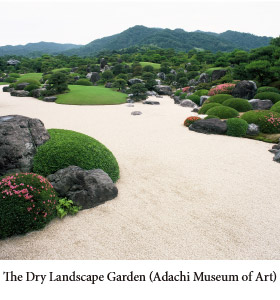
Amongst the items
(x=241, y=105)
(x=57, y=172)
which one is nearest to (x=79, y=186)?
(x=57, y=172)

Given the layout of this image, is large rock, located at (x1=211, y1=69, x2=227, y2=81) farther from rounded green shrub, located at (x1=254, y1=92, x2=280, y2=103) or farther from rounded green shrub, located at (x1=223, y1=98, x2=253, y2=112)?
rounded green shrub, located at (x1=223, y1=98, x2=253, y2=112)

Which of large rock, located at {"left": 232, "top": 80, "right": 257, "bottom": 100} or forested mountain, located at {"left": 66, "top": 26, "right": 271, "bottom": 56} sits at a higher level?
forested mountain, located at {"left": 66, "top": 26, "right": 271, "bottom": 56}

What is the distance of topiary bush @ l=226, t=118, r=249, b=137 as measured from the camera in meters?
11.7

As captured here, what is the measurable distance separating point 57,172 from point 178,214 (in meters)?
3.17

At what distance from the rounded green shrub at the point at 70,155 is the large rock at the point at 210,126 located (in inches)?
295

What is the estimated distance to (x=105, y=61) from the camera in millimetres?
56500

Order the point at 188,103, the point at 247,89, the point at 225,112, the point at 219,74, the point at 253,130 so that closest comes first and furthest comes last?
the point at 253,130 → the point at 225,112 → the point at 247,89 → the point at 188,103 → the point at 219,74

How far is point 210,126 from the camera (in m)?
12.2

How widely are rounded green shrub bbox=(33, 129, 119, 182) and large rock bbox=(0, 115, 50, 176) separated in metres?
0.21

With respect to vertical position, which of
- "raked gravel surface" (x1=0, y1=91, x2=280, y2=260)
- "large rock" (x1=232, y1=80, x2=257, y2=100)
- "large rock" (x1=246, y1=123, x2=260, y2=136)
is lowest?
"raked gravel surface" (x1=0, y1=91, x2=280, y2=260)

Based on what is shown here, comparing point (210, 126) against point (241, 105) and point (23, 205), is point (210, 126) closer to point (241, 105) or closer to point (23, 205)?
point (241, 105)

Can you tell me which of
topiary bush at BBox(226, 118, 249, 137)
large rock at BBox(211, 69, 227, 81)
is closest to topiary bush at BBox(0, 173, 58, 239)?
topiary bush at BBox(226, 118, 249, 137)

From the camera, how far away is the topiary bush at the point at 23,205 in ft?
13.1

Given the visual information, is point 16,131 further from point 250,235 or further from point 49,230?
point 250,235
